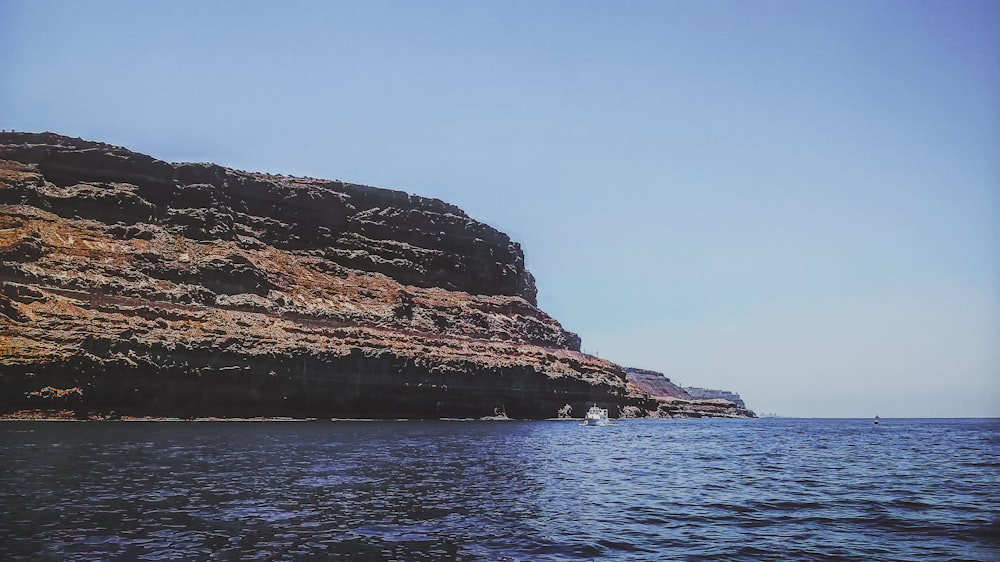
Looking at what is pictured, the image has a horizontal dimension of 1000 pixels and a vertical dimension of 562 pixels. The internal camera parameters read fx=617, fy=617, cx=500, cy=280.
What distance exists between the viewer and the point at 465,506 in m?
21.5

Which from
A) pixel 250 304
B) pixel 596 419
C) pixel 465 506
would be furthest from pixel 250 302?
pixel 465 506

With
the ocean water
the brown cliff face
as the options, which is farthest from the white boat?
the ocean water

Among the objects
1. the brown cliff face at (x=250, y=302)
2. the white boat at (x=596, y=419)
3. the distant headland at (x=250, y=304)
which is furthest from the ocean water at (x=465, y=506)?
the white boat at (x=596, y=419)

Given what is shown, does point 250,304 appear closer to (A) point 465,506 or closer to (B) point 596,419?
(B) point 596,419

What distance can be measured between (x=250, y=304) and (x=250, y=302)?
541 mm

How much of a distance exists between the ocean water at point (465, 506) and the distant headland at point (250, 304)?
26.2 metres

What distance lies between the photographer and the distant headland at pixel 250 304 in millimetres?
64062

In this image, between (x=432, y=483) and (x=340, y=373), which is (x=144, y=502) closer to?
(x=432, y=483)

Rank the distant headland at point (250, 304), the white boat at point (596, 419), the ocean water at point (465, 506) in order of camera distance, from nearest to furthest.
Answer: the ocean water at point (465, 506), the distant headland at point (250, 304), the white boat at point (596, 419)

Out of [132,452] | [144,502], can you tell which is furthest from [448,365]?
[144,502]

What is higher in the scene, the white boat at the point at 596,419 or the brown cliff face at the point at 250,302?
the brown cliff face at the point at 250,302

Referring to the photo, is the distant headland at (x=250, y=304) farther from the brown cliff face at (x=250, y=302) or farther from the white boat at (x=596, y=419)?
the white boat at (x=596, y=419)

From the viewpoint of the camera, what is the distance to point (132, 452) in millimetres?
34500

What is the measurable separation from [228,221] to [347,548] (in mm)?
102171
